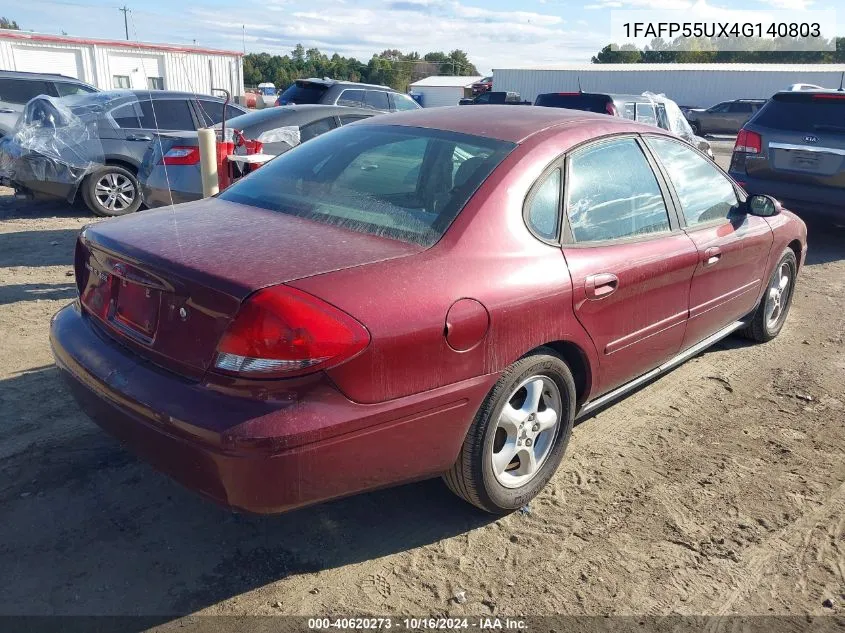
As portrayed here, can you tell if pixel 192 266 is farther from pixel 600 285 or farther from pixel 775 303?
pixel 775 303

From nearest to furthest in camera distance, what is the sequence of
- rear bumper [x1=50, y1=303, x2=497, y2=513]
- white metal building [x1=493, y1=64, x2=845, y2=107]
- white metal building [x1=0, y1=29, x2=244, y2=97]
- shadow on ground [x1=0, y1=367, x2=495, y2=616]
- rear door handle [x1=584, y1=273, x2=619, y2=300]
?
rear bumper [x1=50, y1=303, x2=497, y2=513]
shadow on ground [x1=0, y1=367, x2=495, y2=616]
rear door handle [x1=584, y1=273, x2=619, y2=300]
white metal building [x1=0, y1=29, x2=244, y2=97]
white metal building [x1=493, y1=64, x2=845, y2=107]

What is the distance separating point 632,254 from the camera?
3.26 meters

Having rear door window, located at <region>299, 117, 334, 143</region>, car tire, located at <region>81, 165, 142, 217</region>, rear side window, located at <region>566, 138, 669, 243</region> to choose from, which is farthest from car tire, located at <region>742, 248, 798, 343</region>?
car tire, located at <region>81, 165, 142, 217</region>

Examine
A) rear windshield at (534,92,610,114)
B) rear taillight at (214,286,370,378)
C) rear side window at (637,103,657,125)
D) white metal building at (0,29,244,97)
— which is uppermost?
white metal building at (0,29,244,97)

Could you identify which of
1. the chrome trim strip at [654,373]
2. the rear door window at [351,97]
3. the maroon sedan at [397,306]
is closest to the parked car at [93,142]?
the rear door window at [351,97]

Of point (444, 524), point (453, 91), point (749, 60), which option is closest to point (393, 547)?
point (444, 524)

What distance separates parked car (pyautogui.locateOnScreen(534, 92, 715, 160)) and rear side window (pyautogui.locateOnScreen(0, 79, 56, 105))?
8.45 meters

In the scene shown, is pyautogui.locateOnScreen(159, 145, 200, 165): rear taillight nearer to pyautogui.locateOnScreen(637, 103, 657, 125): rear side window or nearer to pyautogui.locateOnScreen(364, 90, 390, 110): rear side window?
pyautogui.locateOnScreen(364, 90, 390, 110): rear side window

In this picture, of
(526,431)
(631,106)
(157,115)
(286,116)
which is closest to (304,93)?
(157,115)

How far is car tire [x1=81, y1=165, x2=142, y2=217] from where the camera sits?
862cm

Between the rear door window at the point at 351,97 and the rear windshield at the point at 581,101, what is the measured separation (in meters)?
3.29

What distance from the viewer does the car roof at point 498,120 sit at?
10.5 ft

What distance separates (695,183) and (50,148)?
296 inches

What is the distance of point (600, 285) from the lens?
3.05 meters
